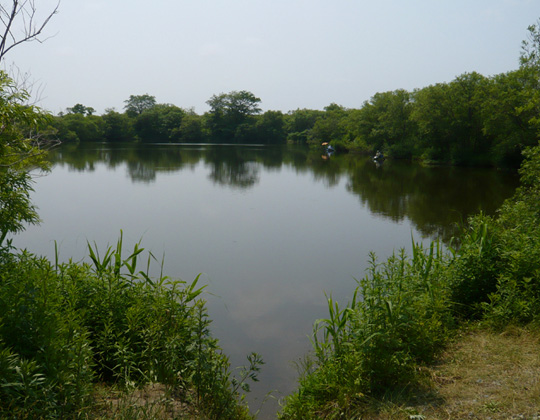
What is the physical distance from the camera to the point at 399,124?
141ft

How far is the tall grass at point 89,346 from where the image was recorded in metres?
2.68

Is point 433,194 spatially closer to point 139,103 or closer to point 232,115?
point 232,115

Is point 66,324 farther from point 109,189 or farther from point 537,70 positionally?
point 109,189

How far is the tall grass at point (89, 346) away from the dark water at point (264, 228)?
1.14 m

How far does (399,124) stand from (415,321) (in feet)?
137

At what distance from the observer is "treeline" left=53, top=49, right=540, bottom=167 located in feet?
88.1

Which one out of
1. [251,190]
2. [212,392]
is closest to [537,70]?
[251,190]

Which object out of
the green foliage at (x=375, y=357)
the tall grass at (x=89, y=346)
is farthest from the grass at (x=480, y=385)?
the tall grass at (x=89, y=346)

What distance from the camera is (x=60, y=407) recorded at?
8.80 ft

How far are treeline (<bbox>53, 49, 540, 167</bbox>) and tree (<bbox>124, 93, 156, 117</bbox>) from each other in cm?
1619

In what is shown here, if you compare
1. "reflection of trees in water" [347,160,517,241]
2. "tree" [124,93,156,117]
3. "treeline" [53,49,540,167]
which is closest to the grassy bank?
"reflection of trees in water" [347,160,517,241]

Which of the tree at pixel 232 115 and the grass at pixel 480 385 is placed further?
the tree at pixel 232 115

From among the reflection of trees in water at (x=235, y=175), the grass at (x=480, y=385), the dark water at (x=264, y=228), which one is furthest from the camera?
the reflection of trees in water at (x=235, y=175)

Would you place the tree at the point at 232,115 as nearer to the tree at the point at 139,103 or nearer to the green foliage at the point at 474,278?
the tree at the point at 139,103
